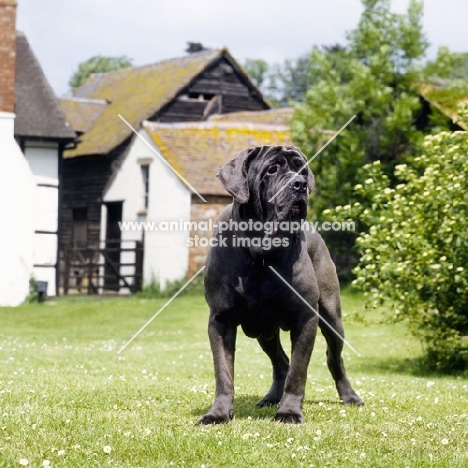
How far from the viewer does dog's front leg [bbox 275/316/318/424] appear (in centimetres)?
669

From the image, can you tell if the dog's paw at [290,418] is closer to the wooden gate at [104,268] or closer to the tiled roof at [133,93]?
the wooden gate at [104,268]

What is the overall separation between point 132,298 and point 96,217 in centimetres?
696

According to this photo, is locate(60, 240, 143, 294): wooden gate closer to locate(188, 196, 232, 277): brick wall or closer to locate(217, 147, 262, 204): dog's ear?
locate(188, 196, 232, 277): brick wall

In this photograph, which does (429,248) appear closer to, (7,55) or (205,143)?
(7,55)

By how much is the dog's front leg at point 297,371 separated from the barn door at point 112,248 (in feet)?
84.7

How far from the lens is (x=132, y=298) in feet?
99.8

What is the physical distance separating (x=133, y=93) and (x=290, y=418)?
34.3m

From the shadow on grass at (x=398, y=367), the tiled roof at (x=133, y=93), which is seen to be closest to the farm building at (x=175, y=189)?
the tiled roof at (x=133, y=93)

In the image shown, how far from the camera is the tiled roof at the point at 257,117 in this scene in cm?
3803

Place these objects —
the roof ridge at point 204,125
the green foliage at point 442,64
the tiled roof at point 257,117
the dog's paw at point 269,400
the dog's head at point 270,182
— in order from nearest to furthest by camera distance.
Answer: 1. the dog's head at point 270,182
2. the dog's paw at point 269,400
3. the roof ridge at point 204,125
4. the green foliage at point 442,64
5. the tiled roof at point 257,117

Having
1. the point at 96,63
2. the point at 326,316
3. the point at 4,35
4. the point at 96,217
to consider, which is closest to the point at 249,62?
the point at 96,63

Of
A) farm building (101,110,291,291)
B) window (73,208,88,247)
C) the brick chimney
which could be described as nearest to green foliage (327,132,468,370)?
farm building (101,110,291,291)


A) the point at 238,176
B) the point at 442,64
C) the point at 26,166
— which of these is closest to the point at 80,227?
the point at 26,166

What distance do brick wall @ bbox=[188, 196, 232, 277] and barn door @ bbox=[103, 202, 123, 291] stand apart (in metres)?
3.06
